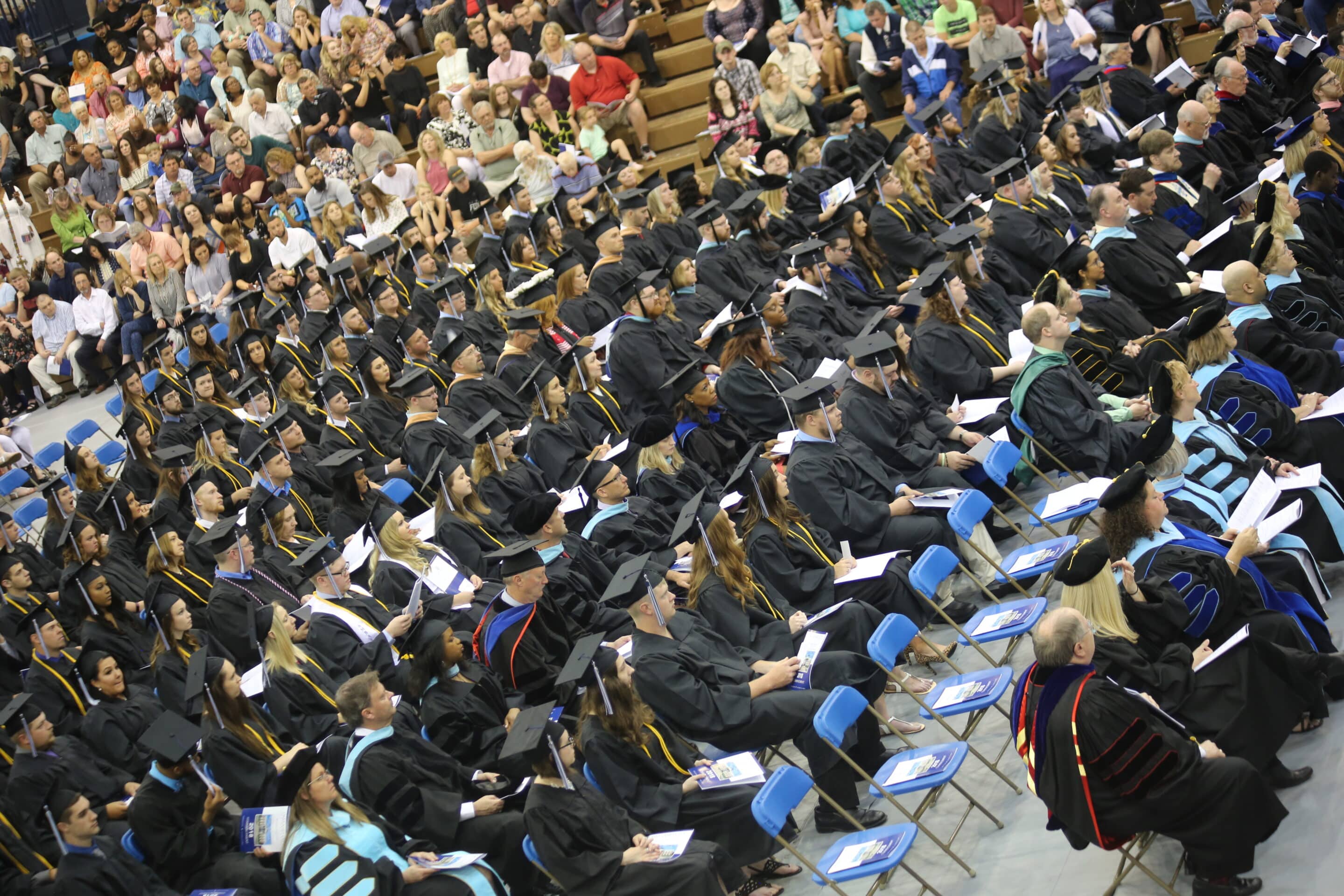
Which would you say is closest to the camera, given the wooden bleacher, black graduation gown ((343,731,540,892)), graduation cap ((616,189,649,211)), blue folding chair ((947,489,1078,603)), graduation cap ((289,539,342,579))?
black graduation gown ((343,731,540,892))

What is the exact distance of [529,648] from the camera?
21.6ft

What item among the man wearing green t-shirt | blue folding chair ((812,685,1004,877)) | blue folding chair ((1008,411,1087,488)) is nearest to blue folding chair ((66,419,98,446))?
blue folding chair ((1008,411,1087,488))

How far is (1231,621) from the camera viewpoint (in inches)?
204

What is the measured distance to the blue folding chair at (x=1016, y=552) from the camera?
6012mm

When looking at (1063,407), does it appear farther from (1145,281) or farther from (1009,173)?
(1009,173)

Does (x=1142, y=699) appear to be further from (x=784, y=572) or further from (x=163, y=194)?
(x=163, y=194)

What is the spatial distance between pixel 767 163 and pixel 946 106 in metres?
2.99

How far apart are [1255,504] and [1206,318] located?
1192 mm

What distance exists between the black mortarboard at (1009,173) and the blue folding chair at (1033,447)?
2.87 m

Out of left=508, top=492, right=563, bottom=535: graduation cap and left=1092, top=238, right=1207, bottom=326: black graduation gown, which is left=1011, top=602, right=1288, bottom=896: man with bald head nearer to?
left=508, top=492, right=563, bottom=535: graduation cap

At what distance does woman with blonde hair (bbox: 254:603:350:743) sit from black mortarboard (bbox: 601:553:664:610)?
2112 millimetres

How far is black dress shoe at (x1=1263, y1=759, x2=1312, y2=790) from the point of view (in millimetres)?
4914

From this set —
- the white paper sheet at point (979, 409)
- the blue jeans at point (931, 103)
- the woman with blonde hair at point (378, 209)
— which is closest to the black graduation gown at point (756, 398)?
the white paper sheet at point (979, 409)

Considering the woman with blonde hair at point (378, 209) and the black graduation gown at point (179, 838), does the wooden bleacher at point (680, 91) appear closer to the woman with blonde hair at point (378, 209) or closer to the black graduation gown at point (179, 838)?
the woman with blonde hair at point (378, 209)
